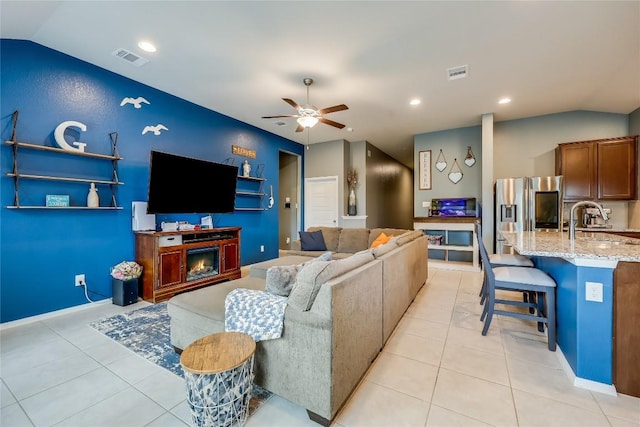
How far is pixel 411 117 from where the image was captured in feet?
16.4

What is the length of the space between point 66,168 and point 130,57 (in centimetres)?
146

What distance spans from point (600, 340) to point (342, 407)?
1674mm

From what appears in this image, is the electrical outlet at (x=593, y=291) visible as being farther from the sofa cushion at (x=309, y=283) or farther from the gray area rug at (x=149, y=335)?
the gray area rug at (x=149, y=335)

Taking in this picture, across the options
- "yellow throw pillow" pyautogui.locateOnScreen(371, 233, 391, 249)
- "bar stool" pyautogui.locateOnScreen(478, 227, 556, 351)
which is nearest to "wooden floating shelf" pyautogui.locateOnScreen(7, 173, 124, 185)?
"yellow throw pillow" pyautogui.locateOnScreen(371, 233, 391, 249)

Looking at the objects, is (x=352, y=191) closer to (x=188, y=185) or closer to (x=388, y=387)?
(x=188, y=185)

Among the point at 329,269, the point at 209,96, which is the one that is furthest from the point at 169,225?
the point at 329,269

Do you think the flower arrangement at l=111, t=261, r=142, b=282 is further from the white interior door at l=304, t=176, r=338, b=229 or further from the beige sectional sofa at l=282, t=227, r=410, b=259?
the white interior door at l=304, t=176, r=338, b=229

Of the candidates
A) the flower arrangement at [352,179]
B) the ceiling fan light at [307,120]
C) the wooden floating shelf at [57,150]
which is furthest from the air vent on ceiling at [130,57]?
the flower arrangement at [352,179]

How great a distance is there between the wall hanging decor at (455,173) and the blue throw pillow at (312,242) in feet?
10.4

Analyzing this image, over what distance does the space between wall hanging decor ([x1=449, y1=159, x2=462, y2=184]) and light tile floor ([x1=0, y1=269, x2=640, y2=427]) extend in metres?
3.67

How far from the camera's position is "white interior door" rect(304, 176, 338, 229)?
6.61 m

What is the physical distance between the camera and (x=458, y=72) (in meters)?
3.34

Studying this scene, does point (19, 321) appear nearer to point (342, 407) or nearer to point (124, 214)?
point (124, 214)

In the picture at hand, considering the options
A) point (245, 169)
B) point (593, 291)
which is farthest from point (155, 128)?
point (593, 291)
